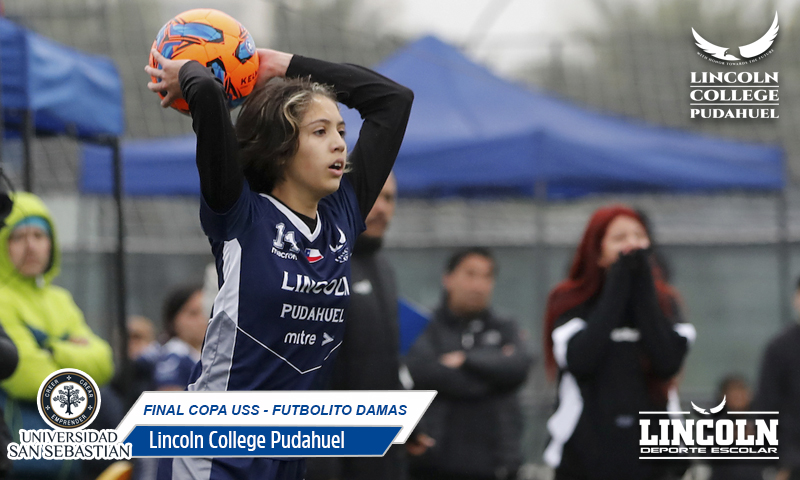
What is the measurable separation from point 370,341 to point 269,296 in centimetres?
120

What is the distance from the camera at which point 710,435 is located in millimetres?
3117

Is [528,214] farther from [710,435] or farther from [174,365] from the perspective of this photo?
[710,435]

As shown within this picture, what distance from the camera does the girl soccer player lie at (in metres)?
2.01

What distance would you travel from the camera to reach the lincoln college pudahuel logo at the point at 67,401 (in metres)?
2.83

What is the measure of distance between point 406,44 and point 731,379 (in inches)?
113

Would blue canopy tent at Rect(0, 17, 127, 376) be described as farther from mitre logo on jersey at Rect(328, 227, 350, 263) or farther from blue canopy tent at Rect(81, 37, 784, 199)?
mitre logo on jersey at Rect(328, 227, 350, 263)

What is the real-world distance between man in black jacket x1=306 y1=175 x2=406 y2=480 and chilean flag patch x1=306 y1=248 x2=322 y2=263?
101cm

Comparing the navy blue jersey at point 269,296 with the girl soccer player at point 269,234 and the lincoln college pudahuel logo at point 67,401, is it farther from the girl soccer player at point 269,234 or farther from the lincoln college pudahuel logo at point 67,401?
the lincoln college pudahuel logo at point 67,401

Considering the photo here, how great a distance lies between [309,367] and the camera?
2225mm

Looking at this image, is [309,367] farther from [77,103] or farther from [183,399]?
[77,103]

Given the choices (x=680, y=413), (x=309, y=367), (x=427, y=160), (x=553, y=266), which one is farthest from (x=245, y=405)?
(x=553, y=266)

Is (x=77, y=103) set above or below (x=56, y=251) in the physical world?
above
